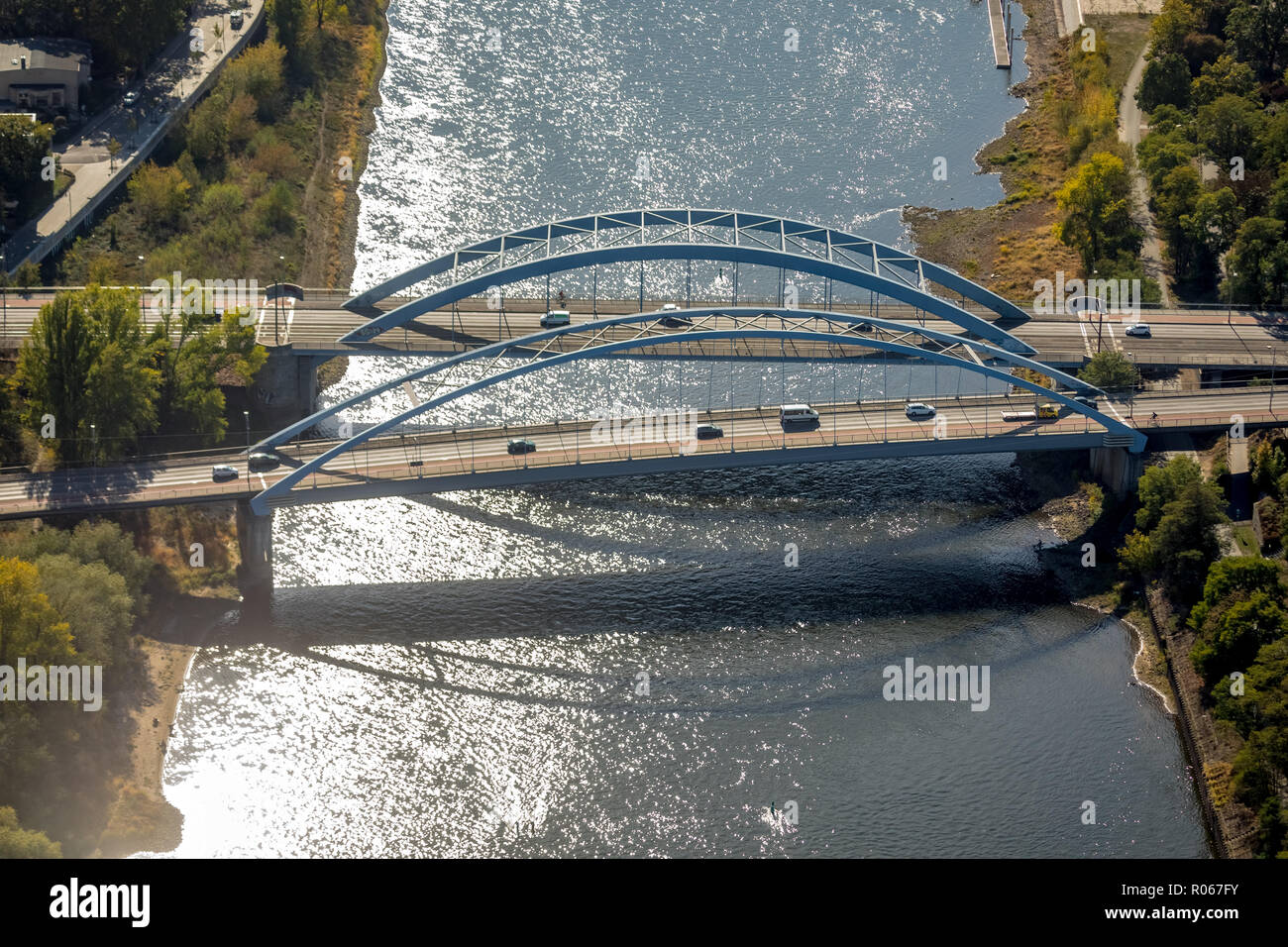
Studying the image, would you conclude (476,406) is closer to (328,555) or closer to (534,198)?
(328,555)

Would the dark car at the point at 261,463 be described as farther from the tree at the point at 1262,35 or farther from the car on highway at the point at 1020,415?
the tree at the point at 1262,35

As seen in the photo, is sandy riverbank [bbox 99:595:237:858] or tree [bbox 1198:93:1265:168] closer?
sandy riverbank [bbox 99:595:237:858]

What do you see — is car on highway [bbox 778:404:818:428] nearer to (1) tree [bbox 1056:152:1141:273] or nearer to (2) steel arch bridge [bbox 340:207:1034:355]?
(2) steel arch bridge [bbox 340:207:1034:355]

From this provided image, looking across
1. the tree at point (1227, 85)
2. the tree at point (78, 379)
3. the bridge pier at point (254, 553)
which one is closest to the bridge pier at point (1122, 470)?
the tree at point (1227, 85)

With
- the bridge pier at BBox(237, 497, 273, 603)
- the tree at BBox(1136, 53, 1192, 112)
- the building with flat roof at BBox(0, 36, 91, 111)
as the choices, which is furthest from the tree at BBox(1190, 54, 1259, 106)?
the building with flat roof at BBox(0, 36, 91, 111)

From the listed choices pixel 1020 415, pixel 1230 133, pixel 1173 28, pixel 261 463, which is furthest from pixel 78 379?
pixel 1173 28
